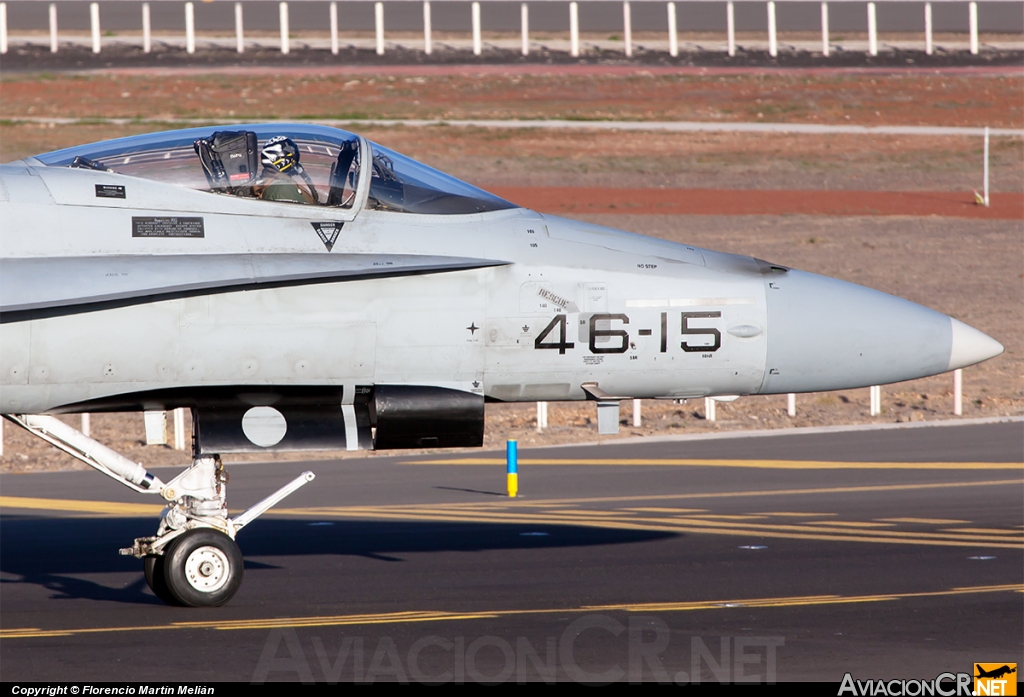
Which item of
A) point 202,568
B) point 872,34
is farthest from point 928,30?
point 202,568

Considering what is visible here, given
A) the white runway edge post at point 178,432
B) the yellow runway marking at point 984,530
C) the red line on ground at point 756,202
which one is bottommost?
the yellow runway marking at point 984,530

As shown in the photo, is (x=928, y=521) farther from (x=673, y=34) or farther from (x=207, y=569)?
(x=673, y=34)

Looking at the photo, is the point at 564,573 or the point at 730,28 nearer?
the point at 564,573

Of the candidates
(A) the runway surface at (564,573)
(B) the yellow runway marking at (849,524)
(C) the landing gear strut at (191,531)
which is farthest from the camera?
(B) the yellow runway marking at (849,524)

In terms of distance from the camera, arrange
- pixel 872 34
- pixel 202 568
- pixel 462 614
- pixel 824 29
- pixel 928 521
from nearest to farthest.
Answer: pixel 462 614
pixel 202 568
pixel 928 521
pixel 872 34
pixel 824 29

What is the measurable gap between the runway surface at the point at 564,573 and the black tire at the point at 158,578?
0.19m

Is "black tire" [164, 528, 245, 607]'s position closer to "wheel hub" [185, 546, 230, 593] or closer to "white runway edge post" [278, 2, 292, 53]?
"wheel hub" [185, 546, 230, 593]

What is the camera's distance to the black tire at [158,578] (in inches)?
401

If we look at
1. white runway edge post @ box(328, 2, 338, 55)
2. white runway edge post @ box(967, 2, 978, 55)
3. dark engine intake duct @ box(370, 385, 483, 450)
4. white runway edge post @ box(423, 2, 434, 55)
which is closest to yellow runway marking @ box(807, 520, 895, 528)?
dark engine intake duct @ box(370, 385, 483, 450)

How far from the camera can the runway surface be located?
8789 mm

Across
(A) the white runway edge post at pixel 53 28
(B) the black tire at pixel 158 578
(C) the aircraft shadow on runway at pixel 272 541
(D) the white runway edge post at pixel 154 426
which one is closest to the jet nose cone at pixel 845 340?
(C) the aircraft shadow on runway at pixel 272 541

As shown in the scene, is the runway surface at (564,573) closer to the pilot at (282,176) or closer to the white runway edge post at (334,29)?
the pilot at (282,176)

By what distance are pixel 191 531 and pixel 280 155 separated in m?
2.94

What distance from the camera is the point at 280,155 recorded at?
9602 millimetres
